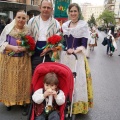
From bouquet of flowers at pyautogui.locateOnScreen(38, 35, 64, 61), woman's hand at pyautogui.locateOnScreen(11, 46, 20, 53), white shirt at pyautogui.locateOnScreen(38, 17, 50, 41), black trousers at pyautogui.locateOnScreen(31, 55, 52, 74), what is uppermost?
white shirt at pyautogui.locateOnScreen(38, 17, 50, 41)

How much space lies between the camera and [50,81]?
3.47 m

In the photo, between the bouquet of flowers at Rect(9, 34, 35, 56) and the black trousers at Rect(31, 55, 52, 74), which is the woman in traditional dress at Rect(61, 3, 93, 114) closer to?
the black trousers at Rect(31, 55, 52, 74)

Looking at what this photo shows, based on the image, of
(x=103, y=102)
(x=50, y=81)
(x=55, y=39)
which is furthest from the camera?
(x=103, y=102)

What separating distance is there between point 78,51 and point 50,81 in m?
0.89

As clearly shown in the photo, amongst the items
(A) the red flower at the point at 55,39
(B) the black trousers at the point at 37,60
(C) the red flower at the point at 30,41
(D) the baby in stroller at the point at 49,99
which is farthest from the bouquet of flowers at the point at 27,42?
(D) the baby in stroller at the point at 49,99

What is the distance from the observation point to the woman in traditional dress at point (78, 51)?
417cm

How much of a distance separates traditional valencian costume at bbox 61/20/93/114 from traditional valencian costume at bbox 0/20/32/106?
2.40 ft

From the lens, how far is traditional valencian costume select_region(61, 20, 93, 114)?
4.20m

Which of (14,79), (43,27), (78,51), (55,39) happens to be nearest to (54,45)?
(55,39)

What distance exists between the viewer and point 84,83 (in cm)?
430

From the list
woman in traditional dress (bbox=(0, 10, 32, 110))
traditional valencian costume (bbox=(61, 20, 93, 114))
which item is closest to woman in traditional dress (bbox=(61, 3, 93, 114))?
traditional valencian costume (bbox=(61, 20, 93, 114))

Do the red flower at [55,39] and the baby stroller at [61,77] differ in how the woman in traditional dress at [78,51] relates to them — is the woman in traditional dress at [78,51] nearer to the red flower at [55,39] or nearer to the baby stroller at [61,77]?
the red flower at [55,39]

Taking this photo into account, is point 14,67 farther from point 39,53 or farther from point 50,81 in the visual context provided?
point 50,81

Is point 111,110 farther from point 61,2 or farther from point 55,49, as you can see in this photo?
point 61,2
